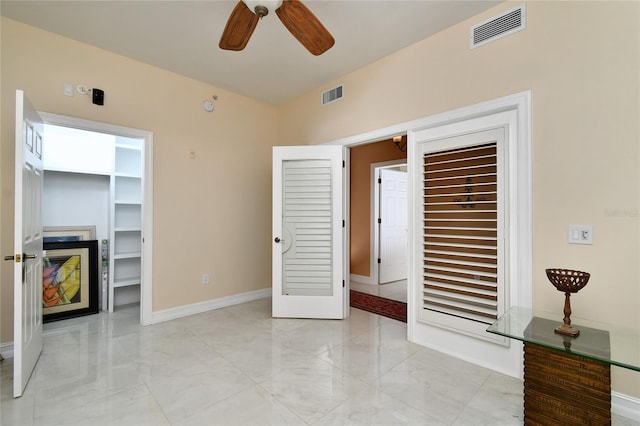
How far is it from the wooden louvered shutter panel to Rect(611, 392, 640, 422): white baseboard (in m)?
0.77

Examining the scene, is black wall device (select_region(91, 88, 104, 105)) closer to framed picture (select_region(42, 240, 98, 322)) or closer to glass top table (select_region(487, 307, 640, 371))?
framed picture (select_region(42, 240, 98, 322))

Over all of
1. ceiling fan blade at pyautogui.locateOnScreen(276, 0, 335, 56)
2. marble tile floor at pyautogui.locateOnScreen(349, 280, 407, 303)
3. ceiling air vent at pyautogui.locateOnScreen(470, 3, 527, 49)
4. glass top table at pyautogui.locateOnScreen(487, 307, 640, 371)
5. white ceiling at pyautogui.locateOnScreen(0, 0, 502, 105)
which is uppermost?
white ceiling at pyautogui.locateOnScreen(0, 0, 502, 105)

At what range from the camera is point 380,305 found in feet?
13.1

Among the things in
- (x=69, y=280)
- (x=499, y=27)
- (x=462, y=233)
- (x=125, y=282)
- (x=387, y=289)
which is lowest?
(x=387, y=289)

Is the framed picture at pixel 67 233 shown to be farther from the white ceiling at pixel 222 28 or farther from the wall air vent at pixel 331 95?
the wall air vent at pixel 331 95

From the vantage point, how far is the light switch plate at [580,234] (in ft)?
6.27

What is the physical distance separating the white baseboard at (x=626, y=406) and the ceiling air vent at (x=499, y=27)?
2.56 metres

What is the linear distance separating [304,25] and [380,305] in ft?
11.0

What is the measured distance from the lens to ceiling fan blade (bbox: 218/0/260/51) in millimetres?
1911

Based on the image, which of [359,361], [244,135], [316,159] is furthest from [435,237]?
[244,135]

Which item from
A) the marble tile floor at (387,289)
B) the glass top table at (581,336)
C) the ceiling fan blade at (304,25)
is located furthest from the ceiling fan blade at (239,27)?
the marble tile floor at (387,289)

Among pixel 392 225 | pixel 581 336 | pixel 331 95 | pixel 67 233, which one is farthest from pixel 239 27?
pixel 392 225

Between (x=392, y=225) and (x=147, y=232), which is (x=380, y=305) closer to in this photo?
(x=392, y=225)

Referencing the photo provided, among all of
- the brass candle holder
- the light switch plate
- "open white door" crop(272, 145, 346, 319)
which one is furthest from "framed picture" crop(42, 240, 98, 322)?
the light switch plate
